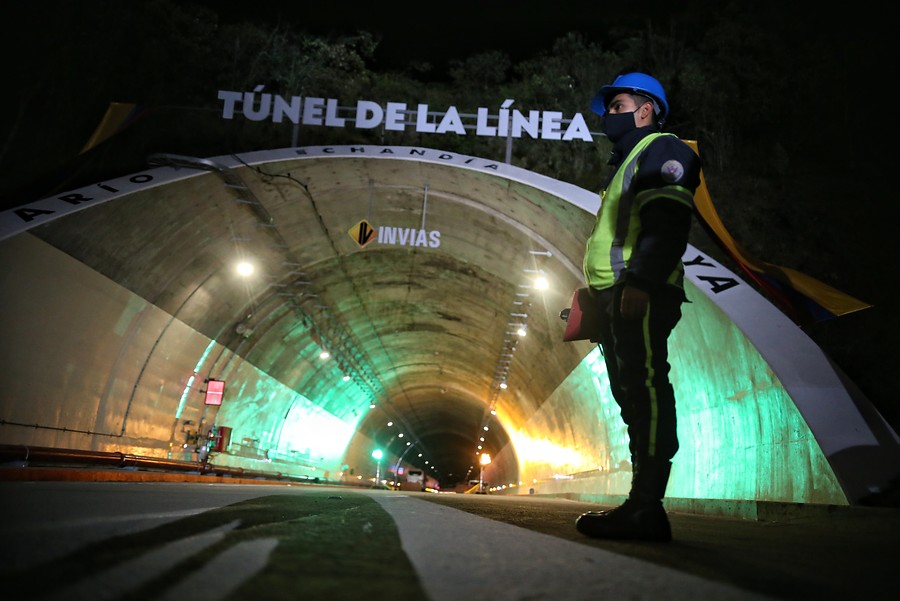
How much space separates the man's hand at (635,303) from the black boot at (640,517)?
0.75 metres

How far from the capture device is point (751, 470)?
8.93m

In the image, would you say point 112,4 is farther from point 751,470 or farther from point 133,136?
point 751,470

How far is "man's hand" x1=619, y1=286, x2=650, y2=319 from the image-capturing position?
384 cm

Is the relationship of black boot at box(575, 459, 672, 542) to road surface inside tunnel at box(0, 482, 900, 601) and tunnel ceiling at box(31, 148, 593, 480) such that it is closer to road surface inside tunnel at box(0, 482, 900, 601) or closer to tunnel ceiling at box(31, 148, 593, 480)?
road surface inside tunnel at box(0, 482, 900, 601)

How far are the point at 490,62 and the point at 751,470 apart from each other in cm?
1460

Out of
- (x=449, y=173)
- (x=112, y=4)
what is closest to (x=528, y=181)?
(x=449, y=173)

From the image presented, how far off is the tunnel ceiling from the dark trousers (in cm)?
900

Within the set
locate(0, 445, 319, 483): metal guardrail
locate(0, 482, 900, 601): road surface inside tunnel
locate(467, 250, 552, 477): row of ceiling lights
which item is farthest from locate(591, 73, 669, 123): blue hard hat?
locate(467, 250, 552, 477): row of ceiling lights

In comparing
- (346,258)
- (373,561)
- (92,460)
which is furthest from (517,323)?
(373,561)

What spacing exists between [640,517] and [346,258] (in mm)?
15523

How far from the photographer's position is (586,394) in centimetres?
1733

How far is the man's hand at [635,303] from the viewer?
3838 millimetres

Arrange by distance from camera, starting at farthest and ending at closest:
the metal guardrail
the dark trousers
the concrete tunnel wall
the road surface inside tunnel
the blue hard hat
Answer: the metal guardrail → the concrete tunnel wall → the blue hard hat → the dark trousers → the road surface inside tunnel

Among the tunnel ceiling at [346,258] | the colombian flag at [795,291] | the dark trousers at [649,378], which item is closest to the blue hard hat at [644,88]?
the dark trousers at [649,378]
